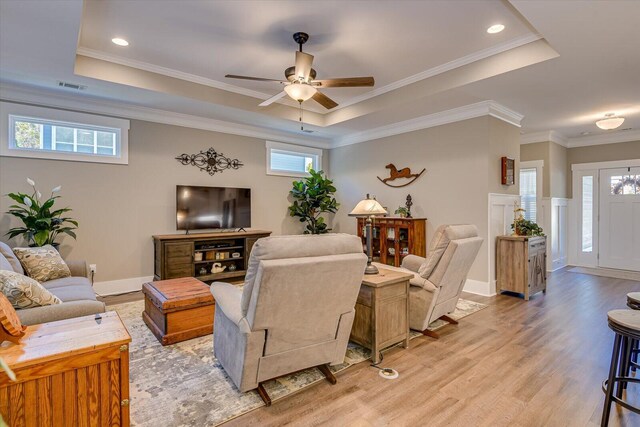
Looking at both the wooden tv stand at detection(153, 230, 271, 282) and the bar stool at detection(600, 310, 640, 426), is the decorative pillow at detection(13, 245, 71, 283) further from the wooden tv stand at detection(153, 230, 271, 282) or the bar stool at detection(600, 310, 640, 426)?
the bar stool at detection(600, 310, 640, 426)

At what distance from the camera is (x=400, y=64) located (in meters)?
4.09

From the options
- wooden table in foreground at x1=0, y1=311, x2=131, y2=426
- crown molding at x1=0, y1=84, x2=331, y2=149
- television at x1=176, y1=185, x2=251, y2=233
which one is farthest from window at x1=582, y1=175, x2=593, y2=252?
wooden table in foreground at x1=0, y1=311, x2=131, y2=426

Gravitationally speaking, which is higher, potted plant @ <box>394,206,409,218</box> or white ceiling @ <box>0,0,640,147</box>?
white ceiling @ <box>0,0,640,147</box>

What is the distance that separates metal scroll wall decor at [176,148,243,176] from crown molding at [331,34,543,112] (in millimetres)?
2424

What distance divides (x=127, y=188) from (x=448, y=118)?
5096 mm

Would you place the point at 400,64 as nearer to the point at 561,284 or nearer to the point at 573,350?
the point at 573,350

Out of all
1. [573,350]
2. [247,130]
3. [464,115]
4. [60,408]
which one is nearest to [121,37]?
[247,130]

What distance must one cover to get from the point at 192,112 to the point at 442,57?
3729 millimetres

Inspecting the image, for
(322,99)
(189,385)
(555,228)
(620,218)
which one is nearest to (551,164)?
(555,228)

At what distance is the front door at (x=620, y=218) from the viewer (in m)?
6.33

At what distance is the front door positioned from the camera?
6328mm

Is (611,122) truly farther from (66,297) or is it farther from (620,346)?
(66,297)

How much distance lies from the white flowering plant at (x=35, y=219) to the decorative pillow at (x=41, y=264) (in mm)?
437

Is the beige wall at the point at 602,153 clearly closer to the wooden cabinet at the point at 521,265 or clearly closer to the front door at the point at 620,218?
the front door at the point at 620,218
